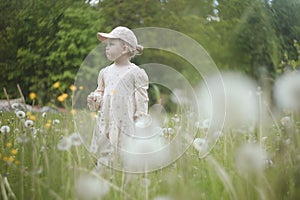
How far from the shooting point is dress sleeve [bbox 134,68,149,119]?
51.2 inches

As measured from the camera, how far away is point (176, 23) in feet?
5.80

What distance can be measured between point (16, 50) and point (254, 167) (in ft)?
3.29

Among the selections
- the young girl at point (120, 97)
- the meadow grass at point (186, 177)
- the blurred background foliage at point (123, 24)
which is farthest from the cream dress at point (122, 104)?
the blurred background foliage at point (123, 24)

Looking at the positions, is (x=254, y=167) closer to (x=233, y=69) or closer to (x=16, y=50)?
(x=233, y=69)

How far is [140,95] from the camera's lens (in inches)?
51.2

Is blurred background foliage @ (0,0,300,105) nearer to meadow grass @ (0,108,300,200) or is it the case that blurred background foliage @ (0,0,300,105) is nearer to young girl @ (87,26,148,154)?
young girl @ (87,26,148,154)

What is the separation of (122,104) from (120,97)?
0.02 meters

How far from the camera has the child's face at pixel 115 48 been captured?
1.32 m

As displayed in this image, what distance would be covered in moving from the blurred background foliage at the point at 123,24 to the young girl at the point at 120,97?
344mm

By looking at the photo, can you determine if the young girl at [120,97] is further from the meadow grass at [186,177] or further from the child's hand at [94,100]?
the meadow grass at [186,177]

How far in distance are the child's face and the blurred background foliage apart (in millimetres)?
368

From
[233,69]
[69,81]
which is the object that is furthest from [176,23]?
[69,81]

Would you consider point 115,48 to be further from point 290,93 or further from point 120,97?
point 290,93

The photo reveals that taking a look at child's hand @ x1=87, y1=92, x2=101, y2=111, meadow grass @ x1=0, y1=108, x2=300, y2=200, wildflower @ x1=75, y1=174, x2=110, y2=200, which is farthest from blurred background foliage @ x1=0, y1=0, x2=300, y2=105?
wildflower @ x1=75, y1=174, x2=110, y2=200
